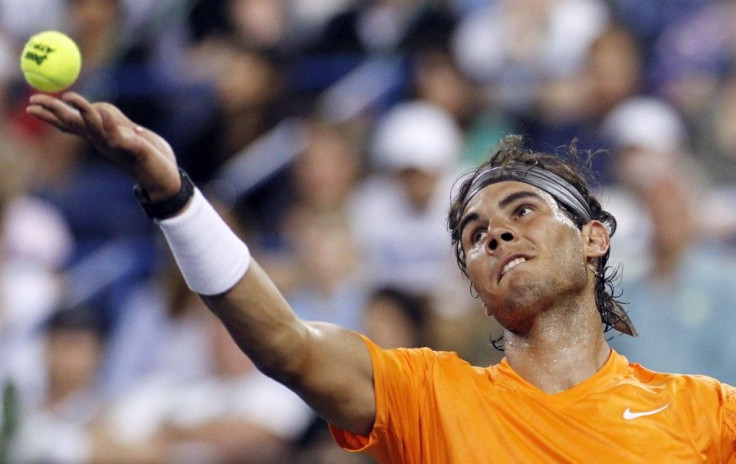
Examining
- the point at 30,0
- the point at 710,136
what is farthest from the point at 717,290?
the point at 30,0

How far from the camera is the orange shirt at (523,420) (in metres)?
3.25

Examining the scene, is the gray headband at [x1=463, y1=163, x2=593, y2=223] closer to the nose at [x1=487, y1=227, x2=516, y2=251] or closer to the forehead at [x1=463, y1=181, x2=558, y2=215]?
the forehead at [x1=463, y1=181, x2=558, y2=215]

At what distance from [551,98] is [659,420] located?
407 cm

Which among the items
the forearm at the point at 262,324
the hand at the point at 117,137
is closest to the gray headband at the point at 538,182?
the forearm at the point at 262,324

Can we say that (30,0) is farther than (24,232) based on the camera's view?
Yes

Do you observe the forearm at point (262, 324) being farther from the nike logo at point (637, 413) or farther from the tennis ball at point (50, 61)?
the nike logo at point (637, 413)

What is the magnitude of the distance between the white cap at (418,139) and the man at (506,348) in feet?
10.1

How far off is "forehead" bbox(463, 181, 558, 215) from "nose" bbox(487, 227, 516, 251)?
112 millimetres

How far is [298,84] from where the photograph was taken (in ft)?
26.7

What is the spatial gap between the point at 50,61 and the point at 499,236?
4.54 feet

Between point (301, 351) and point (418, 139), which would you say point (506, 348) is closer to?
point (301, 351)

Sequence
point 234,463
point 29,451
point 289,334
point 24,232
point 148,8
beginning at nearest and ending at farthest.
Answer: point 289,334 → point 234,463 → point 29,451 → point 24,232 → point 148,8

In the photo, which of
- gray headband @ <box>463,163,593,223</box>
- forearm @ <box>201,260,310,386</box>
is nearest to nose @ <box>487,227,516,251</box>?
gray headband @ <box>463,163,593,223</box>

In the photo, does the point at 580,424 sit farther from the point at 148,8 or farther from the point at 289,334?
the point at 148,8
